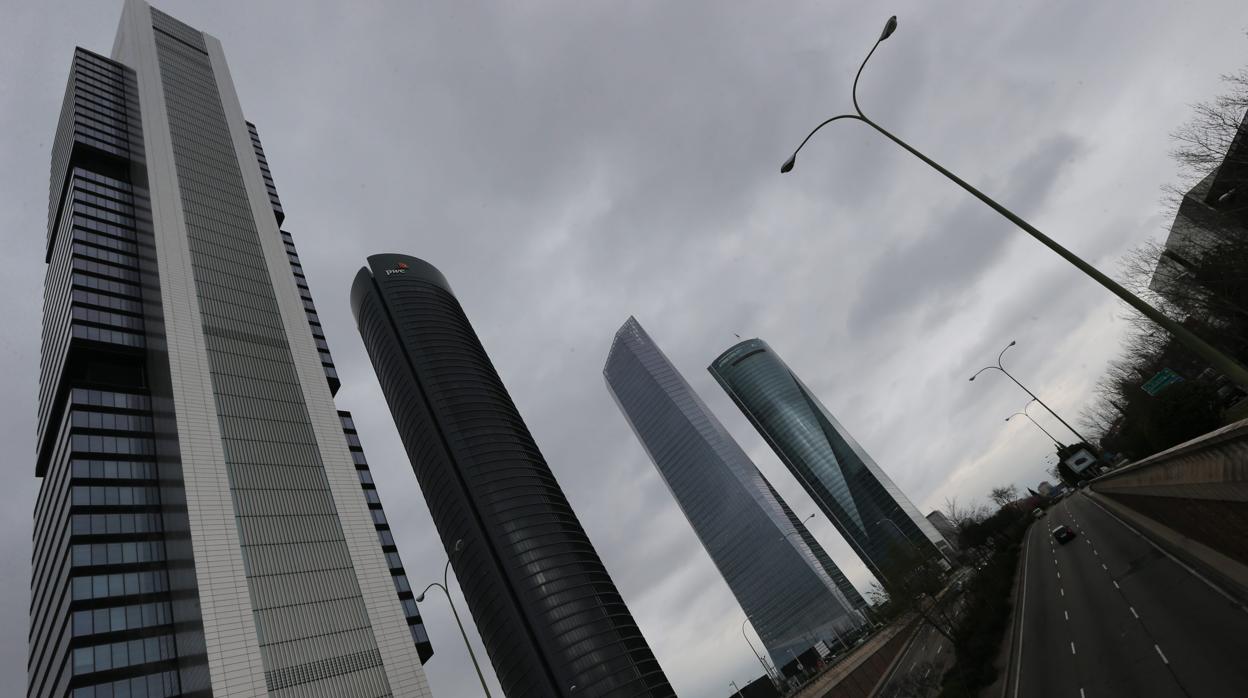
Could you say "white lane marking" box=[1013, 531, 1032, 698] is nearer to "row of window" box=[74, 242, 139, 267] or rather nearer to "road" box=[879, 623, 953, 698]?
"road" box=[879, 623, 953, 698]

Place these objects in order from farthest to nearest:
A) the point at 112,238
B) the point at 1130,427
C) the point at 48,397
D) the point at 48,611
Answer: the point at 112,238 → the point at 48,397 → the point at 48,611 → the point at 1130,427

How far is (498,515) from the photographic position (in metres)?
132

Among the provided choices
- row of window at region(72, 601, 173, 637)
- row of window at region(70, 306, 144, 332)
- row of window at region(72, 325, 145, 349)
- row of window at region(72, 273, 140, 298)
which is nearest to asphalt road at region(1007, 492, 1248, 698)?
row of window at region(72, 601, 173, 637)

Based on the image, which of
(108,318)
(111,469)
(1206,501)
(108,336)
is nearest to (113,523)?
(111,469)

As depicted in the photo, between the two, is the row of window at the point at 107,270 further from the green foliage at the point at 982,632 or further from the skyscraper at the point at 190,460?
the green foliage at the point at 982,632

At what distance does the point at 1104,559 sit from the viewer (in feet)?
126

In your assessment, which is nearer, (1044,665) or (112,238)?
(1044,665)

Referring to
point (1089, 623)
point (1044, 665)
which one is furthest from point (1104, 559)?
point (1044, 665)

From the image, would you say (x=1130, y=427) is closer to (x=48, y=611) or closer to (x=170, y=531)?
(x=170, y=531)

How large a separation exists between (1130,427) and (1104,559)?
1194 inches

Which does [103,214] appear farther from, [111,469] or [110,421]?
[111,469]

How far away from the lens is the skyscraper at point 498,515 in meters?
119

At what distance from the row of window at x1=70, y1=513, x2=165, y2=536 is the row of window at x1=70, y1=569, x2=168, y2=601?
5.19 metres

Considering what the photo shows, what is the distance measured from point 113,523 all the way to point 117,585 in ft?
25.3
